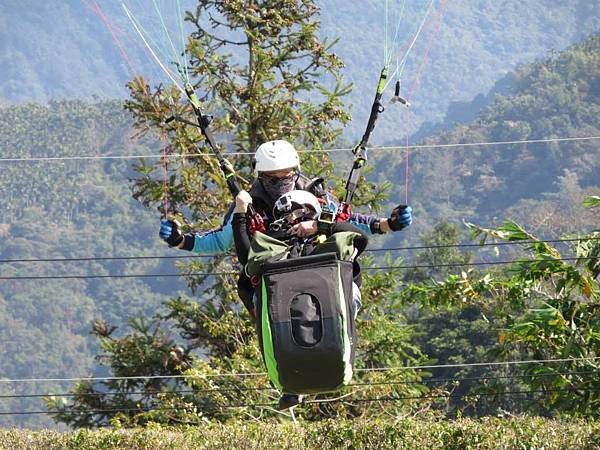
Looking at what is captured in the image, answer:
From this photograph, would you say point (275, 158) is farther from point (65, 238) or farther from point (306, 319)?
point (65, 238)

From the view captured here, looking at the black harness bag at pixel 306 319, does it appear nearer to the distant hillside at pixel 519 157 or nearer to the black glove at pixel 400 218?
the black glove at pixel 400 218

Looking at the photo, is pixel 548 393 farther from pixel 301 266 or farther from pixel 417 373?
pixel 301 266

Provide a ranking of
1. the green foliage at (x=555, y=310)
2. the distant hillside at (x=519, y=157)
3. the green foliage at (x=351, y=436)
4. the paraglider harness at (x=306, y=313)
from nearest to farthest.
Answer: the paraglider harness at (x=306, y=313)
the green foliage at (x=351, y=436)
the green foliage at (x=555, y=310)
the distant hillside at (x=519, y=157)

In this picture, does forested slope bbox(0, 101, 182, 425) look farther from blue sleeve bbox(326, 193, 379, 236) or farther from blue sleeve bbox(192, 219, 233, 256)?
blue sleeve bbox(326, 193, 379, 236)

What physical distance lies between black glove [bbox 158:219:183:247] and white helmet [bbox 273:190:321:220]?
0.66 m

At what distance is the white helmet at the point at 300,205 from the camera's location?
6234 millimetres

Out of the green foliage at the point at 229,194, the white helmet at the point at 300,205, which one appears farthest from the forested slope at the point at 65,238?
the white helmet at the point at 300,205

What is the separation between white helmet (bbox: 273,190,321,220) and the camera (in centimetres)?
623

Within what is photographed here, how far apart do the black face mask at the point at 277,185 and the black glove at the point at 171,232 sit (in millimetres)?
540

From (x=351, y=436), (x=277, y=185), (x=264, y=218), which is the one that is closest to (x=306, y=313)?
(x=264, y=218)

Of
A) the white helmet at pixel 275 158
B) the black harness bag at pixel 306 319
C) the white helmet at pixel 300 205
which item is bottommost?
the black harness bag at pixel 306 319

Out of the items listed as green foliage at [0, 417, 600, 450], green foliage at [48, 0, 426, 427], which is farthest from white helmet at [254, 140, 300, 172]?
green foliage at [48, 0, 426, 427]

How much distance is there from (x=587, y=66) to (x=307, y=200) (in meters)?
108

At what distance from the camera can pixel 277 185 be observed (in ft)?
21.7
